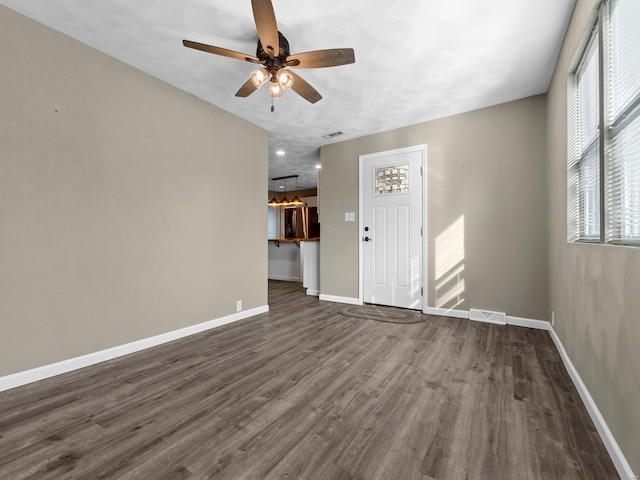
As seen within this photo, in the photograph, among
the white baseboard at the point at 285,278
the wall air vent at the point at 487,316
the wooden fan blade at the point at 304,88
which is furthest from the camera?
the white baseboard at the point at 285,278

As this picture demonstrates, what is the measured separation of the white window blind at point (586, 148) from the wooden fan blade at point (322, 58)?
1.52 meters

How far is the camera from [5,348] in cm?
201

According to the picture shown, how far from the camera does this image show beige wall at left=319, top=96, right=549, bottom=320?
3371mm

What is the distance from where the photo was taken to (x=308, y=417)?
1695 mm

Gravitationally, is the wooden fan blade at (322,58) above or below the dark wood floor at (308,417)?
above

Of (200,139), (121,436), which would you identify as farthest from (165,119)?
(121,436)

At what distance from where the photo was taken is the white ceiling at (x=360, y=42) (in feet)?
6.70

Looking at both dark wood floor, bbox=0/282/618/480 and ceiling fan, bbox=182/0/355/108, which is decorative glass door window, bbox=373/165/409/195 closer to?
ceiling fan, bbox=182/0/355/108

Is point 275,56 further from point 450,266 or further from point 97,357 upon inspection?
point 450,266

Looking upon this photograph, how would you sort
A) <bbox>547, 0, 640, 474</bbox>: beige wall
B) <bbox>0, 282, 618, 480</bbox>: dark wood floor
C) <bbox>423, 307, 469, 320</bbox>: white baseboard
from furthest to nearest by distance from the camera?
<bbox>423, 307, 469, 320</bbox>: white baseboard
<bbox>0, 282, 618, 480</bbox>: dark wood floor
<bbox>547, 0, 640, 474</bbox>: beige wall

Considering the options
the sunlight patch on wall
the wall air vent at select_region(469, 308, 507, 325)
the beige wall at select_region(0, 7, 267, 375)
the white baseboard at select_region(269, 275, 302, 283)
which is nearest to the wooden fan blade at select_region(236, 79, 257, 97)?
the beige wall at select_region(0, 7, 267, 375)

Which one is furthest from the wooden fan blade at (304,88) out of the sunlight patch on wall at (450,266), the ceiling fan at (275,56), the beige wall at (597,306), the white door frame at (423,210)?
the sunlight patch on wall at (450,266)

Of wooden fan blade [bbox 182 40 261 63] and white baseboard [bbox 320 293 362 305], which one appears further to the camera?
white baseboard [bbox 320 293 362 305]

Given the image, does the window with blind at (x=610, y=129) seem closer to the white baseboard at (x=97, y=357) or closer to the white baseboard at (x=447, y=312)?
the white baseboard at (x=447, y=312)
